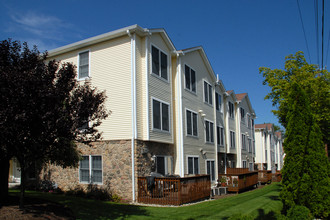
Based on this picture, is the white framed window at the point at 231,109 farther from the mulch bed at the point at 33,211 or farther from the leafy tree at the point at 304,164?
the mulch bed at the point at 33,211

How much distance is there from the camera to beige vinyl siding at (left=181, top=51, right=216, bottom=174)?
18.5 meters

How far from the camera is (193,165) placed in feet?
62.6

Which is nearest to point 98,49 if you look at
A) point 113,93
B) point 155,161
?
point 113,93

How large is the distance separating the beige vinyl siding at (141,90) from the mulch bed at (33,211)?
5.68 m

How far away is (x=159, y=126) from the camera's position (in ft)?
51.6

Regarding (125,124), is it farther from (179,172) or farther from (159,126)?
(179,172)

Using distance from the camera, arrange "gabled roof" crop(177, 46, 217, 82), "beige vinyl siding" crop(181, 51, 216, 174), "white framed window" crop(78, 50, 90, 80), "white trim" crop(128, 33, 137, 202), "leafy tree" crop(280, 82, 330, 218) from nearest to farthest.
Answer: "leafy tree" crop(280, 82, 330, 218) < "white trim" crop(128, 33, 137, 202) < "white framed window" crop(78, 50, 90, 80) < "beige vinyl siding" crop(181, 51, 216, 174) < "gabled roof" crop(177, 46, 217, 82)

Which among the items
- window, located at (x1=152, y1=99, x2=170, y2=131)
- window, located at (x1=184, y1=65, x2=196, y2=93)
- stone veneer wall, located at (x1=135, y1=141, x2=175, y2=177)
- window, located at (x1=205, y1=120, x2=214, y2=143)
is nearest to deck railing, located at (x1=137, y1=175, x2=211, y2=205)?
stone veneer wall, located at (x1=135, y1=141, x2=175, y2=177)

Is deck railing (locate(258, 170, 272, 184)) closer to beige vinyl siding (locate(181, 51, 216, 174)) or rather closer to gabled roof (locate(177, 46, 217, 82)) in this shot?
beige vinyl siding (locate(181, 51, 216, 174))

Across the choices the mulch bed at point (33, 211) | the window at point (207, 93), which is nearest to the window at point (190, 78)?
the window at point (207, 93)

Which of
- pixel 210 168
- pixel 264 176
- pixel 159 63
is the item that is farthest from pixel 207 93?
pixel 264 176

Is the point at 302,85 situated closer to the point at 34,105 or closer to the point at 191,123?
the point at 191,123

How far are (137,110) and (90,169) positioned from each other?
3974mm

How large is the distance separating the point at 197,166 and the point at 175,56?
24.0 ft
